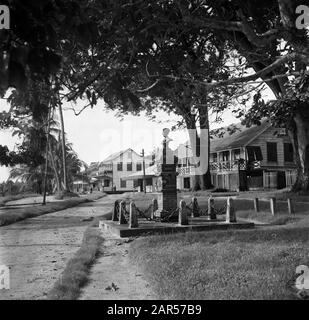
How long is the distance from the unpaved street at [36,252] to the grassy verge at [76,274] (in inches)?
8.5

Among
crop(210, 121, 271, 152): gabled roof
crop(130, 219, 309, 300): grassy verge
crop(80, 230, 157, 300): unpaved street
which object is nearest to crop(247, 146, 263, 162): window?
crop(210, 121, 271, 152): gabled roof

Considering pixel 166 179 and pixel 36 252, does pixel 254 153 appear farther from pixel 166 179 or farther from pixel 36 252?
pixel 36 252

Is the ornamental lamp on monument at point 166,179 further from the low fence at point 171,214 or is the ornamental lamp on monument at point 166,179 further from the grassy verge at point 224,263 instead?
the grassy verge at point 224,263

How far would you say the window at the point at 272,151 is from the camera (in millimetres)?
46875

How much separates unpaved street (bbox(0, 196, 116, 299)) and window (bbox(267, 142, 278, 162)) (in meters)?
31.0

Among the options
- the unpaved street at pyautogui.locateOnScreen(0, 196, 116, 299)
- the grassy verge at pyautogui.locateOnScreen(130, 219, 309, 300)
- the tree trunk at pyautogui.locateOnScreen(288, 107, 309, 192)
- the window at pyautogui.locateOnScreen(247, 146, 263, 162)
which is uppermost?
the window at pyautogui.locateOnScreen(247, 146, 263, 162)

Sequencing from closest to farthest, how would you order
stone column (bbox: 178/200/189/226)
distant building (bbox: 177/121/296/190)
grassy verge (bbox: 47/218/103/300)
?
grassy verge (bbox: 47/218/103/300)
stone column (bbox: 178/200/189/226)
distant building (bbox: 177/121/296/190)

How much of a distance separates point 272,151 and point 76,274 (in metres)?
41.1

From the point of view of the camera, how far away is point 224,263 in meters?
8.10

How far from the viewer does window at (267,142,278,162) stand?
4688 centimetres

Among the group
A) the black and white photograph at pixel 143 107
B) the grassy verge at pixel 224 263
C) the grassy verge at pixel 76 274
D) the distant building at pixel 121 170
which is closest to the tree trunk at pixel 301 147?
the black and white photograph at pixel 143 107

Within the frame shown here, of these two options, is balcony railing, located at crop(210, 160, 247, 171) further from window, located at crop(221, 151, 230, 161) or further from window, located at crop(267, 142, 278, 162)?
window, located at crop(267, 142, 278, 162)

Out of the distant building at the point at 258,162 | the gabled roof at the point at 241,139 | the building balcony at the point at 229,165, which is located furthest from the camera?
the gabled roof at the point at 241,139
